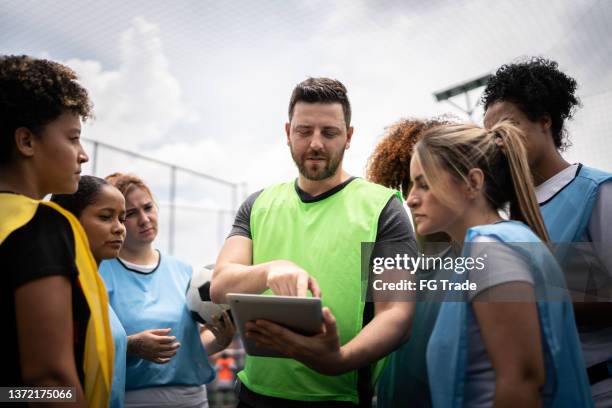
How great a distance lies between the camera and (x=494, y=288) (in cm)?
117

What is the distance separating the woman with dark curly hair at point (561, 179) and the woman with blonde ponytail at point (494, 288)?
321mm

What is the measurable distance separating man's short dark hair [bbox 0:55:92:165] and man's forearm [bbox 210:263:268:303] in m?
0.69

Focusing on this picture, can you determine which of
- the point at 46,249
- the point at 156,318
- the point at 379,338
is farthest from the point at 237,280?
the point at 156,318

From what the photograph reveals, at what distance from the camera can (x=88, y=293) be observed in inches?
49.7

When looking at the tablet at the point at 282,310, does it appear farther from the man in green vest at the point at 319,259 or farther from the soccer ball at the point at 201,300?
the soccer ball at the point at 201,300

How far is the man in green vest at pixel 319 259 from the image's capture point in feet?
4.54

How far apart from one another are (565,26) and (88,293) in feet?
14.4

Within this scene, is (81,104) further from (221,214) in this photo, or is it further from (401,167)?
(221,214)

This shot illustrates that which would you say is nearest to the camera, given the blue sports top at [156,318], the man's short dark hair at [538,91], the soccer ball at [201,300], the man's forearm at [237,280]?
the man's forearm at [237,280]

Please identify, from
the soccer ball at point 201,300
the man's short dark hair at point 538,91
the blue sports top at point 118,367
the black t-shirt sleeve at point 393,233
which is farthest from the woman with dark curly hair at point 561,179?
the blue sports top at point 118,367

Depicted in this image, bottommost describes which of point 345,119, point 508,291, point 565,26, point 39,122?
point 508,291

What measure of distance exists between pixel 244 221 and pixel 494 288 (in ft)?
3.39

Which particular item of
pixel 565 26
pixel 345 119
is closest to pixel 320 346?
pixel 345 119

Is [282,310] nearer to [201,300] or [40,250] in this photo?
[40,250]
